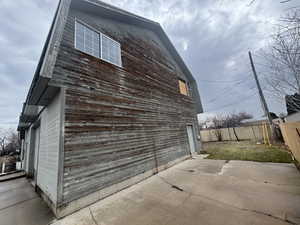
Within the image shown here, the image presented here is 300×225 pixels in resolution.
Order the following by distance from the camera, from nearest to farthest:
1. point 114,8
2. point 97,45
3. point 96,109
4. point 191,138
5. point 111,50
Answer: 1. point 96,109
2. point 97,45
3. point 111,50
4. point 114,8
5. point 191,138

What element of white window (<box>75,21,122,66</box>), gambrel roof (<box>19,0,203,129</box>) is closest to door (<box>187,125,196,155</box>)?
white window (<box>75,21,122,66</box>)

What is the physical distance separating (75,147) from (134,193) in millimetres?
2248

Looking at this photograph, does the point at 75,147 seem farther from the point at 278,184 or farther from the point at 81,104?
the point at 278,184

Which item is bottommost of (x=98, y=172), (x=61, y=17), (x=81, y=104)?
(x=98, y=172)

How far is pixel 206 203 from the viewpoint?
9.49 feet

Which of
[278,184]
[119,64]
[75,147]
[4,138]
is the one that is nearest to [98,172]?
[75,147]

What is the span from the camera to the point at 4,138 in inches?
1046

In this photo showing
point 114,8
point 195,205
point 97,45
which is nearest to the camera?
point 195,205

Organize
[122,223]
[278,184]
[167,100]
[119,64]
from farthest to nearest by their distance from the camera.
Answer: [167,100], [119,64], [278,184], [122,223]

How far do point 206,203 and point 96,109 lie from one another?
399cm

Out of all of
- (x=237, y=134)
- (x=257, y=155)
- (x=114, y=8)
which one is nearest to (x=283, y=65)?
(x=257, y=155)

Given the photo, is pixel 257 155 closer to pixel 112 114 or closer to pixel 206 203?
pixel 206 203

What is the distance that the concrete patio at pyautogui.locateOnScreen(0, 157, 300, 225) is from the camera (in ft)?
7.75

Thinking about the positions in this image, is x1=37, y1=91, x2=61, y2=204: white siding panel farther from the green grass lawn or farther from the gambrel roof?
the green grass lawn
